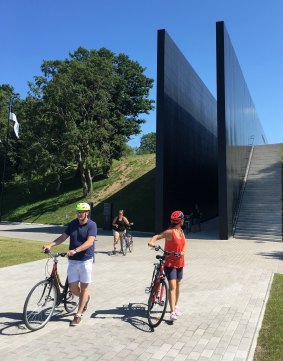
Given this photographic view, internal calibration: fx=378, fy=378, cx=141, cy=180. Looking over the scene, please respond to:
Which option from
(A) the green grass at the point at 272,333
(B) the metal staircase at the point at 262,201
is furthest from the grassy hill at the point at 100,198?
(A) the green grass at the point at 272,333

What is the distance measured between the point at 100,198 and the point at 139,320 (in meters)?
26.0

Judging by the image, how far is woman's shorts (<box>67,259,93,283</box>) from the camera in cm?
596

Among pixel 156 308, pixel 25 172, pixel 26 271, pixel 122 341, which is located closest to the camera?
pixel 122 341

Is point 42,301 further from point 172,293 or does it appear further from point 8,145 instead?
point 8,145

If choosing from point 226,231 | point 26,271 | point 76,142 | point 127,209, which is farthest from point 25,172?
point 26,271

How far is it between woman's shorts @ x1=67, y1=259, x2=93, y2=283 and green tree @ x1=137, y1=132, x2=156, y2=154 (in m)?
94.3

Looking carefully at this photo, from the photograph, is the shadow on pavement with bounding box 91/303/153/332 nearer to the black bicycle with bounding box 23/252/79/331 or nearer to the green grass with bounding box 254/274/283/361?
the black bicycle with bounding box 23/252/79/331

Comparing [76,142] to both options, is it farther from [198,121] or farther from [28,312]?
[28,312]

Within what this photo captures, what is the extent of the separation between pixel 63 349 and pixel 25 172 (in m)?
26.5

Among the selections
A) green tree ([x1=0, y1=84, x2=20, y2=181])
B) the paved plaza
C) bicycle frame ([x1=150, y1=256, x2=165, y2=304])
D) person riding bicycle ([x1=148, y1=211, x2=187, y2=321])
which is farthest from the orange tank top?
green tree ([x1=0, y1=84, x2=20, y2=181])

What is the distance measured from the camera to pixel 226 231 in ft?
65.6

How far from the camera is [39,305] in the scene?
5902 mm

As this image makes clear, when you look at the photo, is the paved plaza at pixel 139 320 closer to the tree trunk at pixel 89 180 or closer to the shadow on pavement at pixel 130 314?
the shadow on pavement at pixel 130 314

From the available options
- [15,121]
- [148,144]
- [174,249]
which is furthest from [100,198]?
[148,144]
